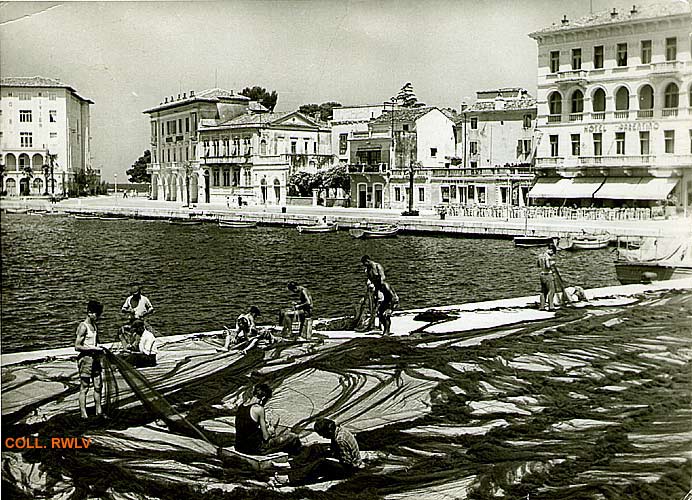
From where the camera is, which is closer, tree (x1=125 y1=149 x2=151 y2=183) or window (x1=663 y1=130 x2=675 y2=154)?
tree (x1=125 y1=149 x2=151 y2=183)

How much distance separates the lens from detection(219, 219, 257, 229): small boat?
5897mm

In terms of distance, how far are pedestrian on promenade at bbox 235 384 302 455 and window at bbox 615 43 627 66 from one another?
397 centimetres

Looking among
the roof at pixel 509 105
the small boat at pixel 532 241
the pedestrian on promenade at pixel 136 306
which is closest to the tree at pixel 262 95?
the pedestrian on promenade at pixel 136 306

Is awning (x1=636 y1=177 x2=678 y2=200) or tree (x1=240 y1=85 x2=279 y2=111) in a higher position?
tree (x1=240 y1=85 x2=279 y2=111)

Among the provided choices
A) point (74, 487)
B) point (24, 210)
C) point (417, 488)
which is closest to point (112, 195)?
point (24, 210)

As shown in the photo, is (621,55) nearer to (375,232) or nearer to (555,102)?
(555,102)

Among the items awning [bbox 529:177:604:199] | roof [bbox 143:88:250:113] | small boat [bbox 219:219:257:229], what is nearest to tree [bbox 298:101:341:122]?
roof [bbox 143:88:250:113]

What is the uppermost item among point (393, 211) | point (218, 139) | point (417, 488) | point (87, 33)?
point (87, 33)

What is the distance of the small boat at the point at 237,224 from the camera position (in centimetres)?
590

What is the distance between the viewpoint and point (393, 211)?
7711mm

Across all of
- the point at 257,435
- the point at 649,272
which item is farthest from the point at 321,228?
the point at 649,272

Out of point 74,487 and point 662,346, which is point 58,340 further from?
point 662,346

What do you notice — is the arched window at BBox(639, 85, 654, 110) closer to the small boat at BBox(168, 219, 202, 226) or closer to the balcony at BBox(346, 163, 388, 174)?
the balcony at BBox(346, 163, 388, 174)

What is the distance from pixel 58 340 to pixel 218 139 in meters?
1.63
